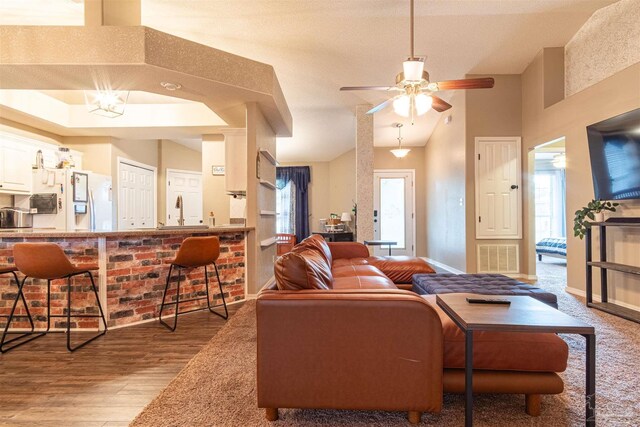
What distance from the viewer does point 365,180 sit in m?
5.57

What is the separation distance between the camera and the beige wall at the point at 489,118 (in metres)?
5.20

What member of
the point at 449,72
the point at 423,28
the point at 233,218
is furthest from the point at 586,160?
the point at 233,218

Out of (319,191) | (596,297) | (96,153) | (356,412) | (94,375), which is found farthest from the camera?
(319,191)

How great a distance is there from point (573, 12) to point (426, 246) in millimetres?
5150

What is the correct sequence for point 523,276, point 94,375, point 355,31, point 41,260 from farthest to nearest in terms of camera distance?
point 523,276 → point 355,31 → point 41,260 → point 94,375

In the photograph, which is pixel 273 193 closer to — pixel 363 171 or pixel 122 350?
pixel 363 171

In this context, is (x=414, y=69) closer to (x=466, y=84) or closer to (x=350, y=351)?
(x=466, y=84)

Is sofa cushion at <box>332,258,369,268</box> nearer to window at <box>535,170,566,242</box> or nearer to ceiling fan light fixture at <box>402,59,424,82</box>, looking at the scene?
ceiling fan light fixture at <box>402,59,424,82</box>

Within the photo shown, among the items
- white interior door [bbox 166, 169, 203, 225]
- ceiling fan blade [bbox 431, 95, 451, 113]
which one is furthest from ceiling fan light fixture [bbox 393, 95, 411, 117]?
white interior door [bbox 166, 169, 203, 225]

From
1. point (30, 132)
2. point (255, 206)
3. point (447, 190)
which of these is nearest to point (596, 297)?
point (447, 190)

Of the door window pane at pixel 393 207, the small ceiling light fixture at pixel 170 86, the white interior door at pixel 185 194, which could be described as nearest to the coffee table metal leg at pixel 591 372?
the small ceiling light fixture at pixel 170 86

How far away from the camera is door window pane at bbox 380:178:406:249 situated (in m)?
7.99

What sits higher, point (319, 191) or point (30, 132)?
point (30, 132)

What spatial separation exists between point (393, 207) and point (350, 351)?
6.78m
